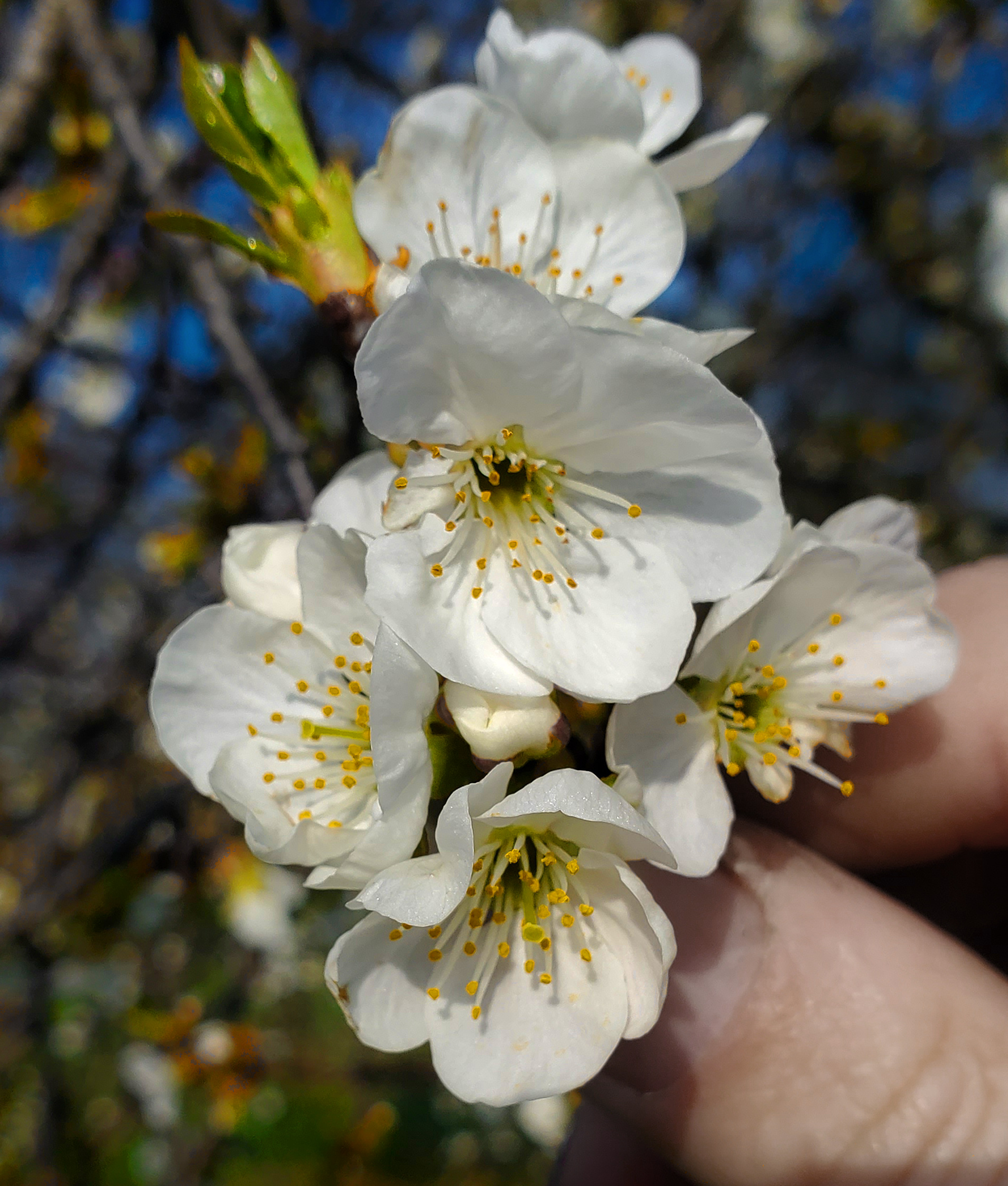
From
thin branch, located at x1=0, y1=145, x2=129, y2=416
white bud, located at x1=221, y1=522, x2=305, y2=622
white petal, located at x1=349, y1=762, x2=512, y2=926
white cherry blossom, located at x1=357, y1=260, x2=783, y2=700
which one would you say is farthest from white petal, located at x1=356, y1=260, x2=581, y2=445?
thin branch, located at x1=0, y1=145, x2=129, y2=416

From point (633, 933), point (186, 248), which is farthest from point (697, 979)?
point (186, 248)

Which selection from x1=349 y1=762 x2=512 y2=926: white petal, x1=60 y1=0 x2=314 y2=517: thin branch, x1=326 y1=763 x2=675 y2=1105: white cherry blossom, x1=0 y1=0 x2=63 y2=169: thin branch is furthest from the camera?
x1=0 y1=0 x2=63 y2=169: thin branch

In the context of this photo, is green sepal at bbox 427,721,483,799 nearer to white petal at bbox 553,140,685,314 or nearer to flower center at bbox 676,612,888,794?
flower center at bbox 676,612,888,794

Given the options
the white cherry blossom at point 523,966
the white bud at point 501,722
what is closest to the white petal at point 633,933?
the white cherry blossom at point 523,966

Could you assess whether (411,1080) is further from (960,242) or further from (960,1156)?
(960,242)

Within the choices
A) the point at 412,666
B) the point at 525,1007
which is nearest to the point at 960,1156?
the point at 525,1007
